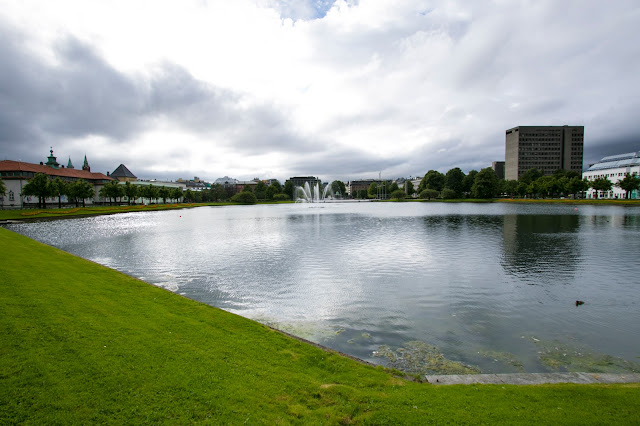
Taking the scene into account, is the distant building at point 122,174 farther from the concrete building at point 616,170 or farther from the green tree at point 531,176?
the concrete building at point 616,170

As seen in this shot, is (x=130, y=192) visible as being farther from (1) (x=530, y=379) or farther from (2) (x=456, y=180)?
(2) (x=456, y=180)

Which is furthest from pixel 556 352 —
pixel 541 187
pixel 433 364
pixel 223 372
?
pixel 541 187

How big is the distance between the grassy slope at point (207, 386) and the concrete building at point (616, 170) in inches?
7053

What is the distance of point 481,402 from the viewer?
6.02m

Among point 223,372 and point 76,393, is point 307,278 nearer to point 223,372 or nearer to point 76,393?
point 223,372

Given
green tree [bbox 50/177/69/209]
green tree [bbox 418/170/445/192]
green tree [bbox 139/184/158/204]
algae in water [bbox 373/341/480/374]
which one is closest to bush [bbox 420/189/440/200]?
green tree [bbox 418/170/445/192]

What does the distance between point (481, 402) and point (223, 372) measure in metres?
5.02

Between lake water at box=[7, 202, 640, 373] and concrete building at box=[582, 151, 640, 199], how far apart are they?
15493 cm

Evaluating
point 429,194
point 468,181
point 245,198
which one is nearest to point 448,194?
point 429,194

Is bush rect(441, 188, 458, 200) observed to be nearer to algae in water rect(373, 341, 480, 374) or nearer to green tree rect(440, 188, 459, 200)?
green tree rect(440, 188, 459, 200)

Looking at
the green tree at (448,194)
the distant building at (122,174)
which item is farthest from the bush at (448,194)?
the distant building at (122,174)

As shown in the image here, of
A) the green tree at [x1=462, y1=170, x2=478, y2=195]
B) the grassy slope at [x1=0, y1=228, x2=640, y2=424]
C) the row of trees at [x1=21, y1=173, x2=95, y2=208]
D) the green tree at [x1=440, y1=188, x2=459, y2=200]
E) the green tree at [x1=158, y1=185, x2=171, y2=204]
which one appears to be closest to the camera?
the grassy slope at [x1=0, y1=228, x2=640, y2=424]

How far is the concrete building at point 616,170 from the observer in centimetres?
14175

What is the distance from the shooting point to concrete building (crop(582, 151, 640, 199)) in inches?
5581
